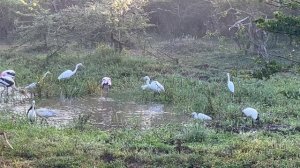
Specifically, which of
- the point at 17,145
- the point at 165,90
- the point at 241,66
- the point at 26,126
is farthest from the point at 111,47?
the point at 17,145

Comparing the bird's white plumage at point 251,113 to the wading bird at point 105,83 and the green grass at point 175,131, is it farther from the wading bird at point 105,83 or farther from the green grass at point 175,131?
the wading bird at point 105,83

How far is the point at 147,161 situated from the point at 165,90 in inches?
216

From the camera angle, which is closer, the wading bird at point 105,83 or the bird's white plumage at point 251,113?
the bird's white plumage at point 251,113

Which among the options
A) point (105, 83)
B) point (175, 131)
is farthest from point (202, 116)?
point (105, 83)

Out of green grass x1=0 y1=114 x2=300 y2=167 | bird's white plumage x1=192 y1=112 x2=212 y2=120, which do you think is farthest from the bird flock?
green grass x1=0 y1=114 x2=300 y2=167

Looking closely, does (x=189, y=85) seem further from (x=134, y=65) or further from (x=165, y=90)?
(x=134, y=65)

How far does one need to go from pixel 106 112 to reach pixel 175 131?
2663mm

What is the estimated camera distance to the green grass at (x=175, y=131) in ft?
24.0

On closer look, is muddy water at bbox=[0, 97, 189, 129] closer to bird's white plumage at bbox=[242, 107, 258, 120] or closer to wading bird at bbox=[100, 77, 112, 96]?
wading bird at bbox=[100, 77, 112, 96]

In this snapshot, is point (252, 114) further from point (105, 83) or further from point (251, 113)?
point (105, 83)

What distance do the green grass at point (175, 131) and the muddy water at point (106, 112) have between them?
371 millimetres

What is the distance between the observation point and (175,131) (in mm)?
9078

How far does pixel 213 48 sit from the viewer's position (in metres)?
21.3

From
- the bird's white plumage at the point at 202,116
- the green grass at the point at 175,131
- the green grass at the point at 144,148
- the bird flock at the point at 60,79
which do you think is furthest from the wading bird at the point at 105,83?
the green grass at the point at 144,148
